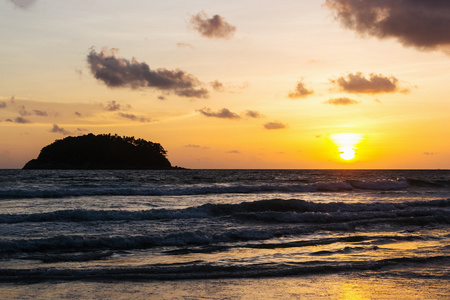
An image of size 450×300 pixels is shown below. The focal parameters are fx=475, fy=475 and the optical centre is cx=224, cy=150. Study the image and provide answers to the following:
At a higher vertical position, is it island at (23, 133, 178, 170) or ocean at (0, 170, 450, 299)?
island at (23, 133, 178, 170)

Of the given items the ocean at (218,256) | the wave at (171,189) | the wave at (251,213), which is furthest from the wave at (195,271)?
the wave at (171,189)

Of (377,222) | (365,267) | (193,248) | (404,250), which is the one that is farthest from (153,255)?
(377,222)

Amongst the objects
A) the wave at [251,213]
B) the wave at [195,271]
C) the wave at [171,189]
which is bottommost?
the wave at [195,271]

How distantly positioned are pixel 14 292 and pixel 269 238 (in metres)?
9.41

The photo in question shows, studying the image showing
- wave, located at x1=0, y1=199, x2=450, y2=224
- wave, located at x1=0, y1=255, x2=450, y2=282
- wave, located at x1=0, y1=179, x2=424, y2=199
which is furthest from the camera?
wave, located at x1=0, y1=179, x2=424, y2=199

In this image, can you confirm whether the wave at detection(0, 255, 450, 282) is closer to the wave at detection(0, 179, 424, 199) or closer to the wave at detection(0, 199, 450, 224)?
the wave at detection(0, 199, 450, 224)

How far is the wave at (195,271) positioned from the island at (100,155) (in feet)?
523

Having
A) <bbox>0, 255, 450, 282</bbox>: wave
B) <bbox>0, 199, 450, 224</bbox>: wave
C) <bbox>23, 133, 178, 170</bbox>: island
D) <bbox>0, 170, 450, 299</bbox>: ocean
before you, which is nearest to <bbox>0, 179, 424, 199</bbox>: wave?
<bbox>0, 199, 450, 224</bbox>: wave

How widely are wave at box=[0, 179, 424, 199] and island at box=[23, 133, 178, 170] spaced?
411ft

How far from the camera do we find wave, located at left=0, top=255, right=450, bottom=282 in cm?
1095

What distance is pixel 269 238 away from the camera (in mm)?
16969

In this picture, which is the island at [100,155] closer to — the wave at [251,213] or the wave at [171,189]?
the wave at [171,189]

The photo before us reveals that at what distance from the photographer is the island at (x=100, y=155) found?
166500mm

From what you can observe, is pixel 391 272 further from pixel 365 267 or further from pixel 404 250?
pixel 404 250
